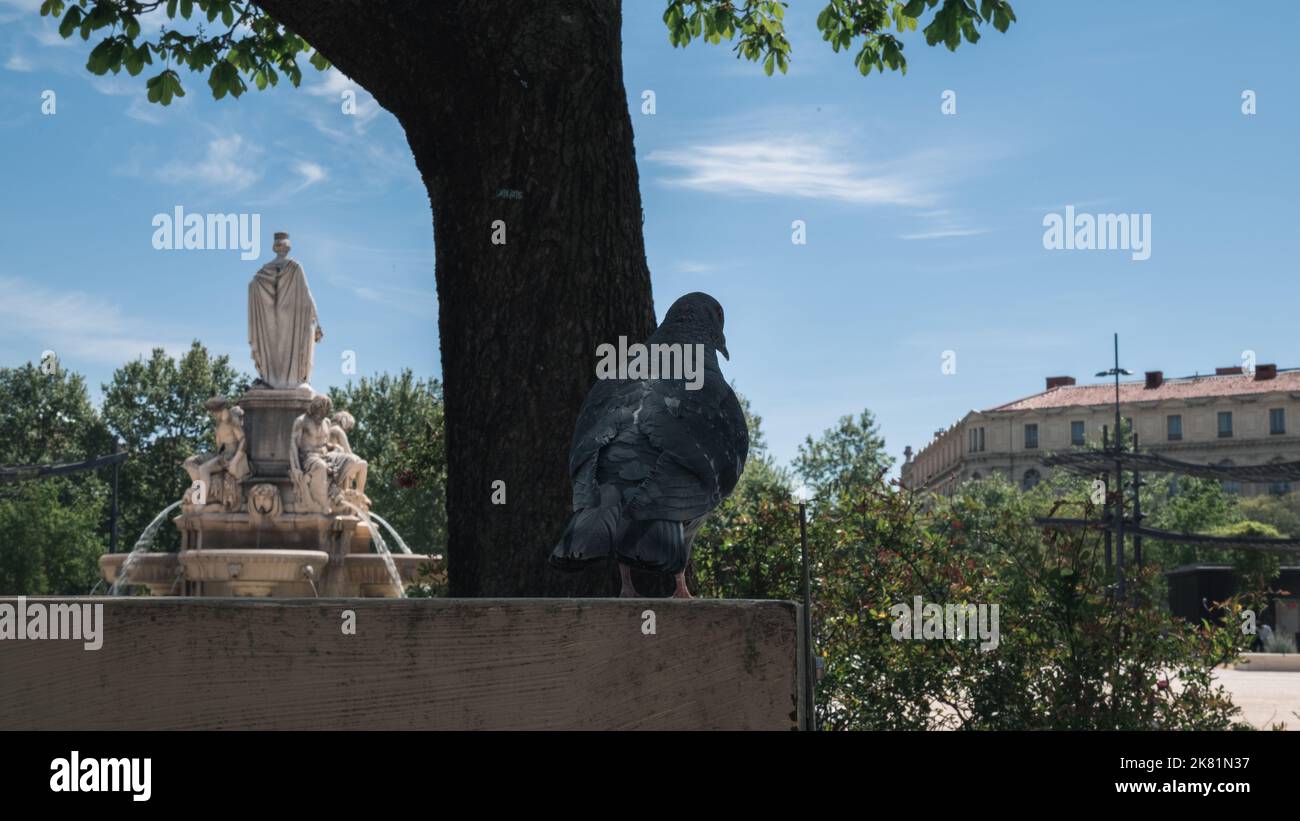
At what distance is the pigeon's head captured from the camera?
5574 mm

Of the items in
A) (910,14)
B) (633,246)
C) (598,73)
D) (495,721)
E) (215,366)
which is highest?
(215,366)

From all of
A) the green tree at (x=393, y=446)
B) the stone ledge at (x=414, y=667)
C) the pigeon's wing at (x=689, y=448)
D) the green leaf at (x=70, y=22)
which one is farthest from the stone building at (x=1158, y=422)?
the stone ledge at (x=414, y=667)

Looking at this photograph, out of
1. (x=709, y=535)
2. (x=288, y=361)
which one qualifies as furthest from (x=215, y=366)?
(x=709, y=535)

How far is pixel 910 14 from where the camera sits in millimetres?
8438

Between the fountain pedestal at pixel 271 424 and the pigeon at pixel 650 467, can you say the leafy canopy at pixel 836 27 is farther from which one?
the fountain pedestal at pixel 271 424

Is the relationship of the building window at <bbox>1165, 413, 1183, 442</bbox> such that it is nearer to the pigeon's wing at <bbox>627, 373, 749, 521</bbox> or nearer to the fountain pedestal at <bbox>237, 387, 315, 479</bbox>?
Answer: the fountain pedestal at <bbox>237, 387, 315, 479</bbox>

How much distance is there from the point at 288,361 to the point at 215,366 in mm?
46866

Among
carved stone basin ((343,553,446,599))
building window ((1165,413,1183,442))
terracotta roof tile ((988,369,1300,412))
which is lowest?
carved stone basin ((343,553,446,599))

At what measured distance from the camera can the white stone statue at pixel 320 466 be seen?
763 inches

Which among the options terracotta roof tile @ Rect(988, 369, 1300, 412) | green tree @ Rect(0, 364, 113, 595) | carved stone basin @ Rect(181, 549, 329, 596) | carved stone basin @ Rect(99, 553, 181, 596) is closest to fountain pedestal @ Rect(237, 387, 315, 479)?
carved stone basin @ Rect(181, 549, 329, 596)

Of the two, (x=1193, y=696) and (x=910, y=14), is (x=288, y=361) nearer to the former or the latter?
(x=910, y=14)

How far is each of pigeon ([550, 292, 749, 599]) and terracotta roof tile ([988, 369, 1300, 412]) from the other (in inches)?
4040

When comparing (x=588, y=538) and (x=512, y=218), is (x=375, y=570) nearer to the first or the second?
(x=512, y=218)
